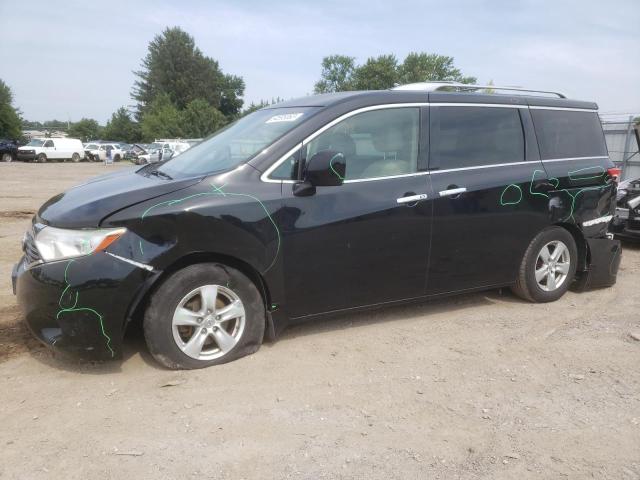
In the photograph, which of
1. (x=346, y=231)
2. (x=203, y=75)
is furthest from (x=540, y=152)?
(x=203, y=75)

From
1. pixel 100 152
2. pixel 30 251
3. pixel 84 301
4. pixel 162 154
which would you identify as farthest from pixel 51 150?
pixel 84 301

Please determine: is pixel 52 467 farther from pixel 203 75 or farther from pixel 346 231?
pixel 203 75

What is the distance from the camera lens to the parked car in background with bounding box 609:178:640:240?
7.31 meters

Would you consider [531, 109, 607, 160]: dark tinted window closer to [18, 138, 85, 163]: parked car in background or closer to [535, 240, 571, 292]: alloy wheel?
[535, 240, 571, 292]: alloy wheel

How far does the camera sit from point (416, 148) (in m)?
4.01

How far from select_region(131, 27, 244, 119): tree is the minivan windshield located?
242ft

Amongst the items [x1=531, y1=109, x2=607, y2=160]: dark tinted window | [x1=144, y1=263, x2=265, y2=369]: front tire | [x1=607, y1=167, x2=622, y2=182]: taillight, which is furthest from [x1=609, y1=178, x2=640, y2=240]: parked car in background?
[x1=144, y1=263, x2=265, y2=369]: front tire

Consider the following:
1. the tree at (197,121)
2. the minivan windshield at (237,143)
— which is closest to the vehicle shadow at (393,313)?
Answer: the minivan windshield at (237,143)

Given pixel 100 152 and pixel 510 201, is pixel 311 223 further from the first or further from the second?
pixel 100 152

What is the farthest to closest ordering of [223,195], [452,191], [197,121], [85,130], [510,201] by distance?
[85,130] < [197,121] < [510,201] < [452,191] < [223,195]

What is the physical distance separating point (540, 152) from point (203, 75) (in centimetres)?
7712

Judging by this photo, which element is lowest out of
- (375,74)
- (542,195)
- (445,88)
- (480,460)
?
(480,460)

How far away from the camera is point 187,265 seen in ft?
10.9

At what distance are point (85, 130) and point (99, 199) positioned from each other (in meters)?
100
